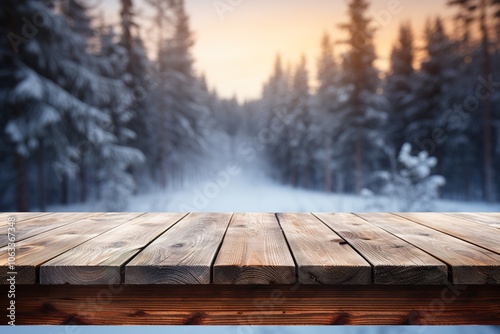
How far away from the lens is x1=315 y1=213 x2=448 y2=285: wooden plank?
1096 mm

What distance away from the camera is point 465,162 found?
756 inches

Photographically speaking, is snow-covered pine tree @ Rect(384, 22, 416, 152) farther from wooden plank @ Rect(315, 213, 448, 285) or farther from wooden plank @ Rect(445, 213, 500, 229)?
wooden plank @ Rect(315, 213, 448, 285)

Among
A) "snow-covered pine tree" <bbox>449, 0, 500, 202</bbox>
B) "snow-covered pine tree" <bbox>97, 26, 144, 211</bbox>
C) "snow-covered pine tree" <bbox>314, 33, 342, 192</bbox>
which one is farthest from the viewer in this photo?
"snow-covered pine tree" <bbox>314, 33, 342, 192</bbox>

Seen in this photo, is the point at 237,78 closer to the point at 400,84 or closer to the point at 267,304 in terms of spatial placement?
the point at 400,84

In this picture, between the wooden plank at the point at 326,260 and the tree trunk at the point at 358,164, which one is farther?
the tree trunk at the point at 358,164

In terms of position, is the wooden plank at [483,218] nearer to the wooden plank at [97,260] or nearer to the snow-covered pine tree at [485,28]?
the wooden plank at [97,260]

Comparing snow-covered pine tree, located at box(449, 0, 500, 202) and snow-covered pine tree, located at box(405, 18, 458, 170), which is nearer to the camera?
snow-covered pine tree, located at box(449, 0, 500, 202)

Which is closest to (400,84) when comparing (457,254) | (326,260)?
(457,254)

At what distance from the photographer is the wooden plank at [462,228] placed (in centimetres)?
146

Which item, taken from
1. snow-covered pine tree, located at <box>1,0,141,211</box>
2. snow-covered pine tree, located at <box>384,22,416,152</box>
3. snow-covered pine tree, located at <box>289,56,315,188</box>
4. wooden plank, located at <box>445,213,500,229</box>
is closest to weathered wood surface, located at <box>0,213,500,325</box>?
wooden plank, located at <box>445,213,500,229</box>

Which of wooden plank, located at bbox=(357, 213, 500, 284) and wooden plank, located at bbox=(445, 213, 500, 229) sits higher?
wooden plank, located at bbox=(357, 213, 500, 284)

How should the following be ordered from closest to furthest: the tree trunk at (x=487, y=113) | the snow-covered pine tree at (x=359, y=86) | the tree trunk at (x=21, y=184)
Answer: the tree trunk at (x=21, y=184) < the tree trunk at (x=487, y=113) < the snow-covered pine tree at (x=359, y=86)

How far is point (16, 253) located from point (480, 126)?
2090 cm

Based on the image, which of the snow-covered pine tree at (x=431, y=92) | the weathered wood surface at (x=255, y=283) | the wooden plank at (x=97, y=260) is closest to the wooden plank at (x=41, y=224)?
the weathered wood surface at (x=255, y=283)
